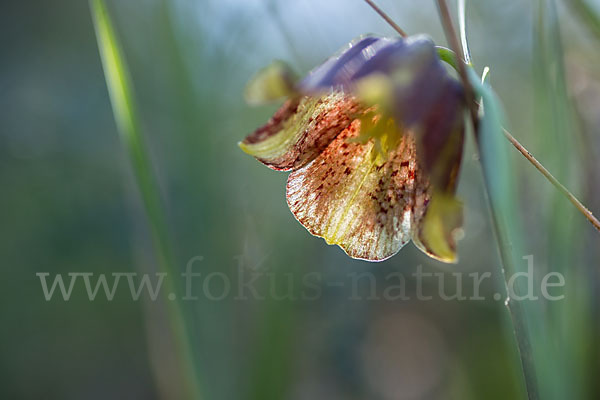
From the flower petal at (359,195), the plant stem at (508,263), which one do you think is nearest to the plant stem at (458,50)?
the plant stem at (508,263)

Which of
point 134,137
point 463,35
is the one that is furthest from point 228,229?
point 463,35

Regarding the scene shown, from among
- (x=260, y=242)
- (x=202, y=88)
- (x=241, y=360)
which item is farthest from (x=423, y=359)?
(x=202, y=88)

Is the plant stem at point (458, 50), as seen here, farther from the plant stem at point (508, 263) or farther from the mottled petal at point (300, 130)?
the mottled petal at point (300, 130)

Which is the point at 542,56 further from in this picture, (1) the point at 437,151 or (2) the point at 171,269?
(2) the point at 171,269

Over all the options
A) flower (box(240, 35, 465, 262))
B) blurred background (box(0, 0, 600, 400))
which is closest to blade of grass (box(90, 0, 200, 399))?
flower (box(240, 35, 465, 262))

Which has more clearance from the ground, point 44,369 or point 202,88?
point 202,88

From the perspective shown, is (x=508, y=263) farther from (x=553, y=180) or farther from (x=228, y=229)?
(x=228, y=229)

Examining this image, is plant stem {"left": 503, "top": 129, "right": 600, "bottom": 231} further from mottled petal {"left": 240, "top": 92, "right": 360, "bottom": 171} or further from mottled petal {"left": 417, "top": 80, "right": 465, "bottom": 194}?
mottled petal {"left": 240, "top": 92, "right": 360, "bottom": 171}
